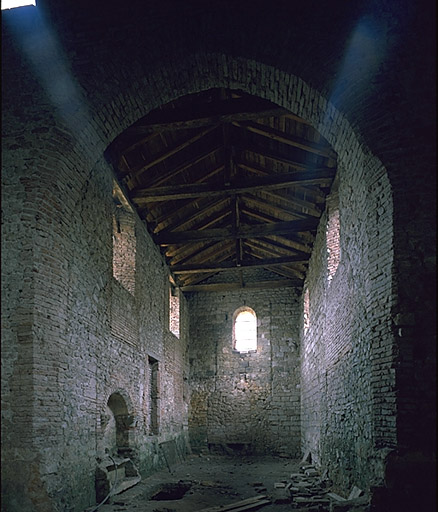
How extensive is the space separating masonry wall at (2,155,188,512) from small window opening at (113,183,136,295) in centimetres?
5

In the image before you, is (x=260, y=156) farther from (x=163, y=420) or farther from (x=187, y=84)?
(x=163, y=420)

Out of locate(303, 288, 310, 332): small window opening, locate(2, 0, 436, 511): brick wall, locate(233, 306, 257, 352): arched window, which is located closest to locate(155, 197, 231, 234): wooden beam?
locate(303, 288, 310, 332): small window opening

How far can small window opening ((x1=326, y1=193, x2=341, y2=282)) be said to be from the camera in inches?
433

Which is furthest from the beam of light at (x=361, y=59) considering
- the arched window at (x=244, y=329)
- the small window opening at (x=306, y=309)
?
the arched window at (x=244, y=329)

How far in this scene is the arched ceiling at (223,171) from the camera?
9.27 m

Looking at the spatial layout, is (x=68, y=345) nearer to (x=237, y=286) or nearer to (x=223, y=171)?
(x=223, y=171)

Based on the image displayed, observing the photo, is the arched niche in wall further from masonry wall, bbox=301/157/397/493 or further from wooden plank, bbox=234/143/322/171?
wooden plank, bbox=234/143/322/171

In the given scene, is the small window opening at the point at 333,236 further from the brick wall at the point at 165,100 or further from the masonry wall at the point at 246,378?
the masonry wall at the point at 246,378

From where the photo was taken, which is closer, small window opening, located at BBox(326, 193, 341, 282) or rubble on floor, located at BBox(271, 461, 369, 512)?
rubble on floor, located at BBox(271, 461, 369, 512)

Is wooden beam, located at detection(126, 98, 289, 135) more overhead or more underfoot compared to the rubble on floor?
more overhead

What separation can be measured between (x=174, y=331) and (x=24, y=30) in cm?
1193

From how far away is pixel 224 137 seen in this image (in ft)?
35.1

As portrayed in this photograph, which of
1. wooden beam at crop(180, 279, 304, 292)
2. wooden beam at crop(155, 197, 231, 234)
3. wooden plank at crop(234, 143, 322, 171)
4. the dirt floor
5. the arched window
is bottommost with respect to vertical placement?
the dirt floor

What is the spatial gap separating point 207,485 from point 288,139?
26.0ft
